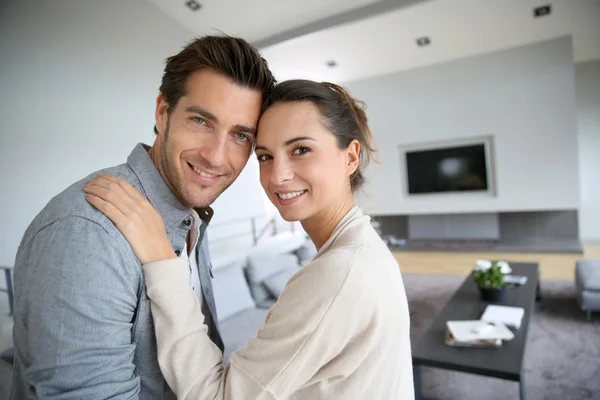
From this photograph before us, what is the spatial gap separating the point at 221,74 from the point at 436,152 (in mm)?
6548

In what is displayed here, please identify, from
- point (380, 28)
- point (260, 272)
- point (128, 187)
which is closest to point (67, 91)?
point (260, 272)

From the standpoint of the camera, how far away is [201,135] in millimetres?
914

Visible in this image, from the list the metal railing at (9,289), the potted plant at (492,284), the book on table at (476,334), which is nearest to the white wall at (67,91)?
the metal railing at (9,289)

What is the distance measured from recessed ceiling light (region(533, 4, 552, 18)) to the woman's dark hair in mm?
5162

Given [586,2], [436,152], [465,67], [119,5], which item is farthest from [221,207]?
[586,2]

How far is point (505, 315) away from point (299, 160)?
221cm

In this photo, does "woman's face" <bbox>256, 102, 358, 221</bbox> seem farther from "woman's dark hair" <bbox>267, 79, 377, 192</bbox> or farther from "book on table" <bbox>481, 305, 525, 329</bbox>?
"book on table" <bbox>481, 305, 525, 329</bbox>

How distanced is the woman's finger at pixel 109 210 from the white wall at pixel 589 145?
7.93 m

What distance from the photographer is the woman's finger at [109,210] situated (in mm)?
667

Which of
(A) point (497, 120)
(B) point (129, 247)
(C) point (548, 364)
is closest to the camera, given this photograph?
(B) point (129, 247)

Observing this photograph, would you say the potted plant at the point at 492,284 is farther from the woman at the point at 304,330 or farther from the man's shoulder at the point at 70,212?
the man's shoulder at the point at 70,212

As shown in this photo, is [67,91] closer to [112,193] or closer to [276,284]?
[276,284]

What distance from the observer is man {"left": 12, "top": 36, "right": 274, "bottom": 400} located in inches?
23.0

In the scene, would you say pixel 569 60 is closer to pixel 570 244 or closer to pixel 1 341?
pixel 570 244
